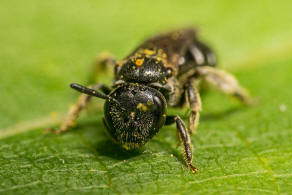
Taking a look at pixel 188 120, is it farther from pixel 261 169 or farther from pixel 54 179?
pixel 54 179

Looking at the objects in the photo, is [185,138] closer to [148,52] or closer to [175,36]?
[148,52]

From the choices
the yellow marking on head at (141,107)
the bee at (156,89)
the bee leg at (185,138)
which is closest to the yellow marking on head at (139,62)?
the bee at (156,89)

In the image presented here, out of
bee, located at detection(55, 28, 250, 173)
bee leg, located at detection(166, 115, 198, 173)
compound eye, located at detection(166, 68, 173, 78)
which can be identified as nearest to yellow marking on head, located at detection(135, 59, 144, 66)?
bee, located at detection(55, 28, 250, 173)

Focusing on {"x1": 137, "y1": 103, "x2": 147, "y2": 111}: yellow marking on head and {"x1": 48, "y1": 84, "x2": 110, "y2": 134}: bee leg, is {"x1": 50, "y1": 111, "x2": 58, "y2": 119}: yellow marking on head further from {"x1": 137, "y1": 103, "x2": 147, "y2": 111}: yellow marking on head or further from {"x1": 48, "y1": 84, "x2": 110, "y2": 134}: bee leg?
{"x1": 137, "y1": 103, "x2": 147, "y2": 111}: yellow marking on head

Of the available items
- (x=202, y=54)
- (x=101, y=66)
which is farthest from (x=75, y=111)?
(x=202, y=54)

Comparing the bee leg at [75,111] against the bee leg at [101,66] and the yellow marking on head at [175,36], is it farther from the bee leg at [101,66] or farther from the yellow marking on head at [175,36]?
the yellow marking on head at [175,36]
